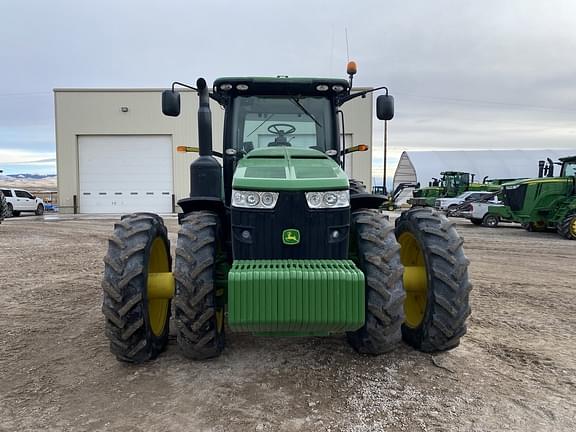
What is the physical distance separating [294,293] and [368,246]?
76 cm

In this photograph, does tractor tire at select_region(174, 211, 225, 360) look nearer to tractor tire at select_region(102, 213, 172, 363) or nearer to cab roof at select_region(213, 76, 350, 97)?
tractor tire at select_region(102, 213, 172, 363)

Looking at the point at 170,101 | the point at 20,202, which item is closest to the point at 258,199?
the point at 170,101

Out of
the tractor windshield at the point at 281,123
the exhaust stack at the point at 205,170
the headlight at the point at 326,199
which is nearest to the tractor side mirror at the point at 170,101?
the exhaust stack at the point at 205,170

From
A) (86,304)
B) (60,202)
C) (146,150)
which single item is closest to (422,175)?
(146,150)

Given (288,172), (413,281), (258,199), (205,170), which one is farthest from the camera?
(205,170)

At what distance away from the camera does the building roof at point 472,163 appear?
4559cm

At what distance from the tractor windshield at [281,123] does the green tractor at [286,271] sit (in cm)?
57

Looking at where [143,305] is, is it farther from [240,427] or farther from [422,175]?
[422,175]

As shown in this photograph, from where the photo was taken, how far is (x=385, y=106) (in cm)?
488

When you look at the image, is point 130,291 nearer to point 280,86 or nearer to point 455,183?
point 280,86

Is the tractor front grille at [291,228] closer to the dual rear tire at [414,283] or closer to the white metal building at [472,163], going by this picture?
the dual rear tire at [414,283]

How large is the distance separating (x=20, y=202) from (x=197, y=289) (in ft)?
85.0

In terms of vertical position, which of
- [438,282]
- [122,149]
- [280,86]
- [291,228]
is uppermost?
[122,149]

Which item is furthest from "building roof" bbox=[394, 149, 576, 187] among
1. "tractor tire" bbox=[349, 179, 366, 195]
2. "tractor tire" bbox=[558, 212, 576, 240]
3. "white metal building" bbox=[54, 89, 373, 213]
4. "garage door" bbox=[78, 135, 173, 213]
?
"tractor tire" bbox=[349, 179, 366, 195]
